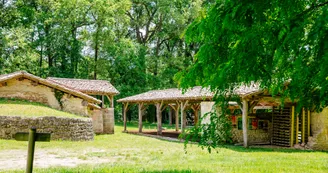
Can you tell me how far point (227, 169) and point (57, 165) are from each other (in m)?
4.67

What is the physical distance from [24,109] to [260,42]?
14855 millimetres

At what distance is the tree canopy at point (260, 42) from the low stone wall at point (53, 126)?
1168 cm

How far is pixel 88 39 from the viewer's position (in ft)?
116

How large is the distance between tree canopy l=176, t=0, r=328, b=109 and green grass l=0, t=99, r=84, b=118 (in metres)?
12.6

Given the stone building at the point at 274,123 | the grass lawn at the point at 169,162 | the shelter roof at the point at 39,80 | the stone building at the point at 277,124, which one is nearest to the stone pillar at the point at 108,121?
the shelter roof at the point at 39,80

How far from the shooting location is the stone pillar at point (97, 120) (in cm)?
2134

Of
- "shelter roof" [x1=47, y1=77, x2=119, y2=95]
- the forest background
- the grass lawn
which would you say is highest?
the forest background

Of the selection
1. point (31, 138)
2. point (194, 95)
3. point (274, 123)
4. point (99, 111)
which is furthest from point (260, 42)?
point (99, 111)

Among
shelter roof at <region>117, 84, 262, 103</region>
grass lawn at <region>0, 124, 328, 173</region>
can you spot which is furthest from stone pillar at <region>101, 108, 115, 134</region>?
grass lawn at <region>0, 124, 328, 173</region>

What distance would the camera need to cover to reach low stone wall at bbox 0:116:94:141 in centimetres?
1522

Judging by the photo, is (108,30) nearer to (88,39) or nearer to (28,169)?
(88,39)

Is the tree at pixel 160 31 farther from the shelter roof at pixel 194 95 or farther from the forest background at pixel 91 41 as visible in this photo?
the shelter roof at pixel 194 95

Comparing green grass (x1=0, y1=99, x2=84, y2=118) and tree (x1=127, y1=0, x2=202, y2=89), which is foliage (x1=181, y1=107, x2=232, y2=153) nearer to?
green grass (x1=0, y1=99, x2=84, y2=118)

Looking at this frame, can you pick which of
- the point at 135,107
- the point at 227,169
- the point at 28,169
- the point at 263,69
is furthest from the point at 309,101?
the point at 135,107
